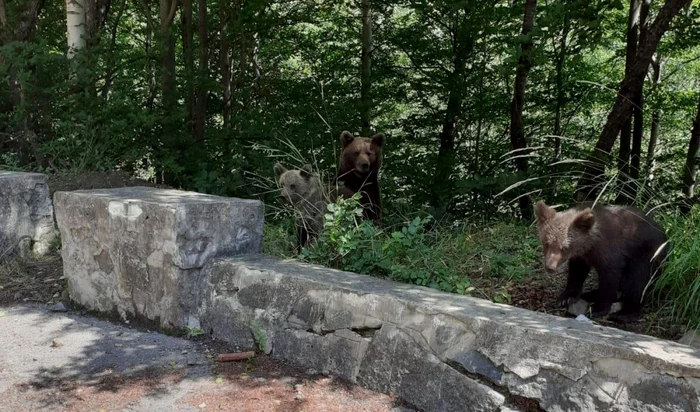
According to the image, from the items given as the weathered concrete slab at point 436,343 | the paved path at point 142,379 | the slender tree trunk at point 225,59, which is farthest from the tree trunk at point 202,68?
the weathered concrete slab at point 436,343

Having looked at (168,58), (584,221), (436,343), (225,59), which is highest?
(225,59)

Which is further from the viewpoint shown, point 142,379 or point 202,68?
point 202,68

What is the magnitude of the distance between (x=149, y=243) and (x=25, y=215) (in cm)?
277

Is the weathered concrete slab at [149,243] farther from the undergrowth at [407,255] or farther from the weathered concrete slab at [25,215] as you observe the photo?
the weathered concrete slab at [25,215]

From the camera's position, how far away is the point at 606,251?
423cm

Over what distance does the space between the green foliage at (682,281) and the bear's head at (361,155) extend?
4.12m

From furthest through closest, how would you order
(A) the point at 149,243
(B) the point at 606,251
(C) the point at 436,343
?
1. (A) the point at 149,243
2. (B) the point at 606,251
3. (C) the point at 436,343

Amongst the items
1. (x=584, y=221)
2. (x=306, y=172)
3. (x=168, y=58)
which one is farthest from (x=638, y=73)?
(x=168, y=58)

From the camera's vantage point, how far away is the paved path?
12.1ft

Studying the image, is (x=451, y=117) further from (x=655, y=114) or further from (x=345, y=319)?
(x=345, y=319)

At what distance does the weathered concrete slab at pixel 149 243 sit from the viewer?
4.63 meters

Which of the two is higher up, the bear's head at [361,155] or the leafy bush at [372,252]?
the bear's head at [361,155]

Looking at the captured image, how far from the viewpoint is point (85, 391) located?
12.7 feet

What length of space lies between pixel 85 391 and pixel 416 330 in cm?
202
